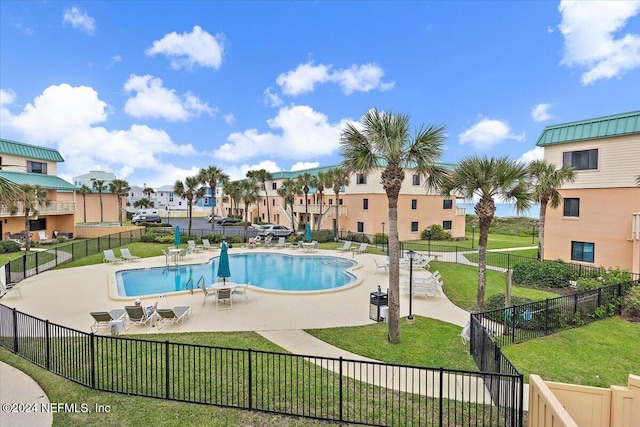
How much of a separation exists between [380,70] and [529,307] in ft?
72.2

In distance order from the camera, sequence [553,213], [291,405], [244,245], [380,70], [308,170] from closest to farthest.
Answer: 1. [291,405]
2. [553,213]
3. [380,70]
4. [244,245]
5. [308,170]

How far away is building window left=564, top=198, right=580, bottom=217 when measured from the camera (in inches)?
790

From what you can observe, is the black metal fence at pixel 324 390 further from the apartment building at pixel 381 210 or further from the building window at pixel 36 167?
the building window at pixel 36 167

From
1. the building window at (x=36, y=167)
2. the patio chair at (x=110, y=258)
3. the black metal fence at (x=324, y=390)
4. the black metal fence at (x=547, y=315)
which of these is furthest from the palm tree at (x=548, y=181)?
the building window at (x=36, y=167)

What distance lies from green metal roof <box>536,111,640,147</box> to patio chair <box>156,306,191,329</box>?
2301 centimetres

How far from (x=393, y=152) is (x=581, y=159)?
17284 millimetres

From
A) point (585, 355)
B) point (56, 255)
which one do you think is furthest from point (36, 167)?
point (585, 355)

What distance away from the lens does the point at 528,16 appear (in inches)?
756

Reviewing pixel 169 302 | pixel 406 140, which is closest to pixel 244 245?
pixel 169 302

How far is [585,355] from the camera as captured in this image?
28.9 ft

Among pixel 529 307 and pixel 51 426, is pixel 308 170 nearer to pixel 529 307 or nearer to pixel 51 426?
pixel 529 307

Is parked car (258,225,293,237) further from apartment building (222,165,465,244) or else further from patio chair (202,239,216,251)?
patio chair (202,239,216,251)

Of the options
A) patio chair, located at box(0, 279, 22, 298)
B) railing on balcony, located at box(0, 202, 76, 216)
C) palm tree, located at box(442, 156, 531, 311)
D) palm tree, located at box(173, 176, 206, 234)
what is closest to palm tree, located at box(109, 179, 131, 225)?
railing on balcony, located at box(0, 202, 76, 216)

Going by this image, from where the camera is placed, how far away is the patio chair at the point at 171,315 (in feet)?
34.1
